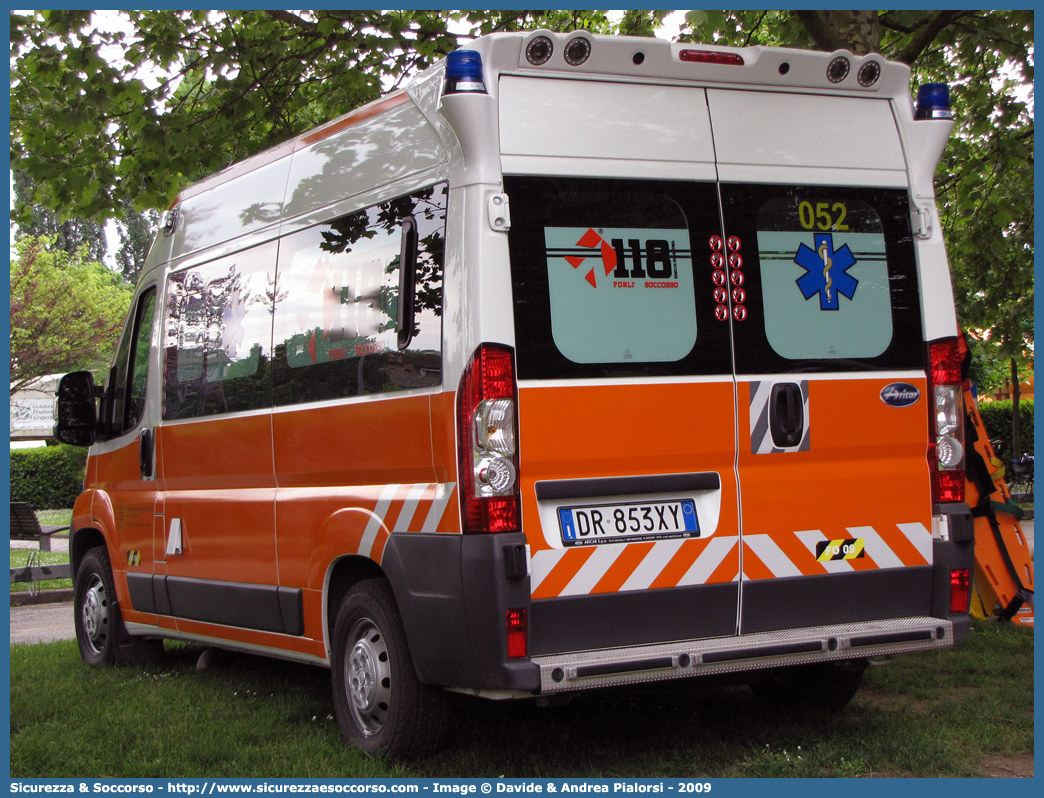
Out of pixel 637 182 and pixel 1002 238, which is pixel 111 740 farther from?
pixel 1002 238

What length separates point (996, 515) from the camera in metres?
8.58

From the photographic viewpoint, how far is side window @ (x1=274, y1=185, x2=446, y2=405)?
4977 millimetres

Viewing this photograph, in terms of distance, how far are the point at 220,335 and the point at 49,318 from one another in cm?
3021

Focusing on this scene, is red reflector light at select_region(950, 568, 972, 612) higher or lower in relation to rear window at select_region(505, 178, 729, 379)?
lower

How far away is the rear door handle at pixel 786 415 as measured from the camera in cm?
508

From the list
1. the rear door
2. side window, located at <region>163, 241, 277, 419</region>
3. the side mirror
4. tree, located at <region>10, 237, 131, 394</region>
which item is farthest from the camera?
tree, located at <region>10, 237, 131, 394</region>

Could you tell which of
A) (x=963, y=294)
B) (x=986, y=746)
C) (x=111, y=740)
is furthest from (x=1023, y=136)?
(x=111, y=740)

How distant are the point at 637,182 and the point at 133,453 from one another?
→ 3.99 meters

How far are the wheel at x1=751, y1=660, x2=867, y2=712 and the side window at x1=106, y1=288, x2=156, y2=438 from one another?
405cm

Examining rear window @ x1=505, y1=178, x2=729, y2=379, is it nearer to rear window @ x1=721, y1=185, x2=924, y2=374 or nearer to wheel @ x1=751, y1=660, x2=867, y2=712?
rear window @ x1=721, y1=185, x2=924, y2=374

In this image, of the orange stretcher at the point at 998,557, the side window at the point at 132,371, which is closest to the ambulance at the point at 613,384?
the side window at the point at 132,371

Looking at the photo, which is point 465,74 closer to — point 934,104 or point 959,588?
point 934,104

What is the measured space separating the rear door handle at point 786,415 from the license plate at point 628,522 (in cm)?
49

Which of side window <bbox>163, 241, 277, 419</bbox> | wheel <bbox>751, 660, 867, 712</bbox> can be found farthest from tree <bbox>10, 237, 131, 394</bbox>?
wheel <bbox>751, 660, 867, 712</bbox>
